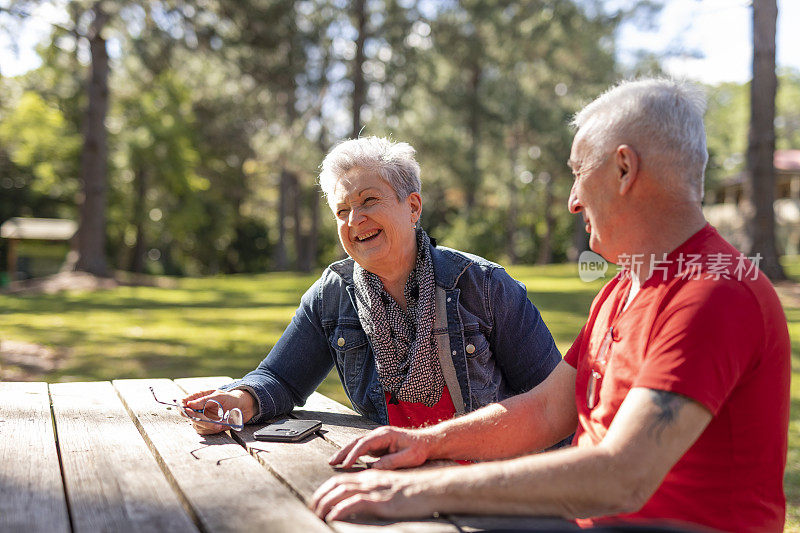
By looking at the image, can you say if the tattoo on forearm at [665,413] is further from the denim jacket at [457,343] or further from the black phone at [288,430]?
the denim jacket at [457,343]

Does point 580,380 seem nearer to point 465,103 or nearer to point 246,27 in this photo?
point 246,27

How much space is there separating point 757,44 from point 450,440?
11.8 meters

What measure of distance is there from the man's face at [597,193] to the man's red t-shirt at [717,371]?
0.49ft

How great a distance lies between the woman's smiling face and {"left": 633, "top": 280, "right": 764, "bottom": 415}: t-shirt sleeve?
1385 mm

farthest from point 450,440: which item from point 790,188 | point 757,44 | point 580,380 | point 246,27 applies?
point 790,188

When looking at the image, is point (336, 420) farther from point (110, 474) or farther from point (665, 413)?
point (665, 413)

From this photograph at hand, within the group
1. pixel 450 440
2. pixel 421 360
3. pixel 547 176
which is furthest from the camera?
pixel 547 176

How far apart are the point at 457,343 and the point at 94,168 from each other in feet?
52.3

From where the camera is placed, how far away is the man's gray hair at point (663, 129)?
1566 mm

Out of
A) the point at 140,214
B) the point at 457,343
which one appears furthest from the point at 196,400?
the point at 140,214

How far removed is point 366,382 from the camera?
2730 mm

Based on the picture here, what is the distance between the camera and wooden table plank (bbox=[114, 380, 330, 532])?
→ 140 centimetres

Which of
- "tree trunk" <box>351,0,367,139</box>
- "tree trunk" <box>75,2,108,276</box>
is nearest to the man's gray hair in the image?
"tree trunk" <box>351,0,367,139</box>

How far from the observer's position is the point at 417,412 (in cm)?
268
